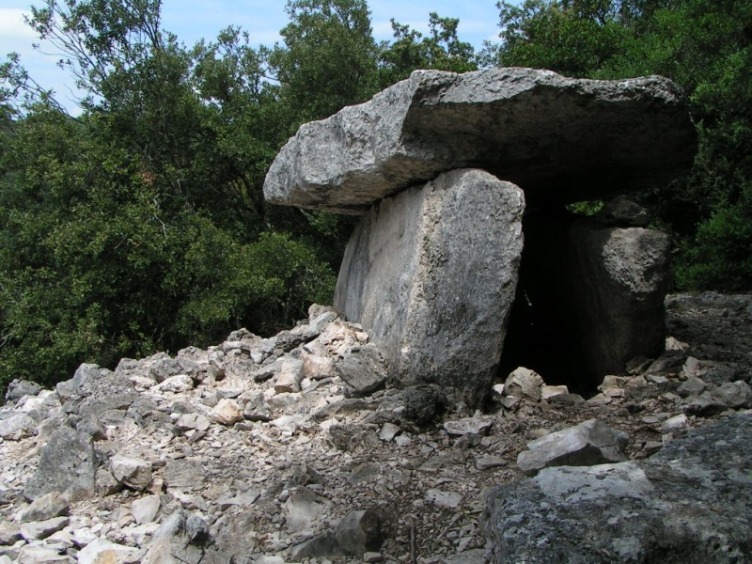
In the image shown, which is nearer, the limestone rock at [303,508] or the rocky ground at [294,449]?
the rocky ground at [294,449]

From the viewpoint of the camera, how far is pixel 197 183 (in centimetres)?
1262

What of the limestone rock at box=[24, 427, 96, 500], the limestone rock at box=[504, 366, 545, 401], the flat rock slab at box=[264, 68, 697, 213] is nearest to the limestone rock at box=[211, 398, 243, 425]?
the limestone rock at box=[24, 427, 96, 500]

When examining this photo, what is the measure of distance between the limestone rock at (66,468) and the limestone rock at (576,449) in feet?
7.63

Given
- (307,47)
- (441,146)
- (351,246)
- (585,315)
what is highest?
(307,47)

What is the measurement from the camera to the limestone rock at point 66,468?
14.5 feet

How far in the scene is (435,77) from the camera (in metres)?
5.00

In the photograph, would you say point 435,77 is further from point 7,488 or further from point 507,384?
point 7,488

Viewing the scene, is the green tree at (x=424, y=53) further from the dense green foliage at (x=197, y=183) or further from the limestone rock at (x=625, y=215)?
the limestone rock at (x=625, y=215)

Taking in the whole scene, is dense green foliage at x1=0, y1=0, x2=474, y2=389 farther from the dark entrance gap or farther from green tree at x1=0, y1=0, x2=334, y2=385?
the dark entrance gap

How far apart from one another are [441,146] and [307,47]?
9112 mm

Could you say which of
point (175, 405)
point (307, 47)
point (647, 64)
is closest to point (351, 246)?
point (175, 405)

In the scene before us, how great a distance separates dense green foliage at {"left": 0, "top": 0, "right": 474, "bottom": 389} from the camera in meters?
10.3

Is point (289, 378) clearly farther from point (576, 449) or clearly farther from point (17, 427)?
point (576, 449)

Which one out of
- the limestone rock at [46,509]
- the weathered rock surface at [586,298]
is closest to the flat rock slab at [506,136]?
the weathered rock surface at [586,298]
